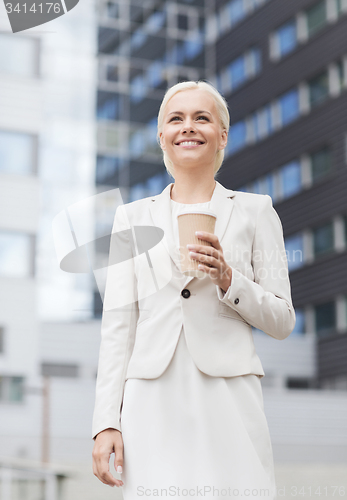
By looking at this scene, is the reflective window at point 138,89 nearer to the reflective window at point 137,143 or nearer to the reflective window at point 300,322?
the reflective window at point 137,143

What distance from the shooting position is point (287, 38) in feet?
38.2

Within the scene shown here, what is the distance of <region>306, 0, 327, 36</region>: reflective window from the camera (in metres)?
10.9

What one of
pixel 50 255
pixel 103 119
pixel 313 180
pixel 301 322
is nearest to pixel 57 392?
pixel 50 255

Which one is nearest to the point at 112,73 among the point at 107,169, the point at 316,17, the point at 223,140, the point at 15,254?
the point at 107,169

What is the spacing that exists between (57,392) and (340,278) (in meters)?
4.80

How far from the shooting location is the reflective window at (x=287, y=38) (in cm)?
1151

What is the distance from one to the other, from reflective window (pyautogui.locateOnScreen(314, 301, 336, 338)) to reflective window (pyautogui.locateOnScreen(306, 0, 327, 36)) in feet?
14.5

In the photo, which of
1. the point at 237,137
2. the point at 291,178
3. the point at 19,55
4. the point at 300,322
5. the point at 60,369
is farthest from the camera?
the point at 237,137

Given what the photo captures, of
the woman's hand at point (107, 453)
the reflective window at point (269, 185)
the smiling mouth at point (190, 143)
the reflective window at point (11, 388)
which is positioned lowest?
the woman's hand at point (107, 453)

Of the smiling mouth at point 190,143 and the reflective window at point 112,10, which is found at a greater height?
the reflective window at point 112,10

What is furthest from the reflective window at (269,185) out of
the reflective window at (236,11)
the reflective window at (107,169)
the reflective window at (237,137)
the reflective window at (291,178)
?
the reflective window at (107,169)

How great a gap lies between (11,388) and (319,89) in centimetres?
692

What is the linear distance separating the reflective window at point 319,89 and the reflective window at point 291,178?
1.04m

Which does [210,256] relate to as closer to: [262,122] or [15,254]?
[15,254]
